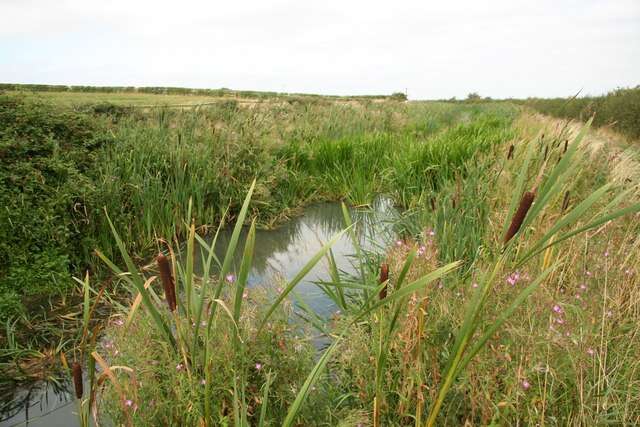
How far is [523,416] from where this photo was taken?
5.72 ft

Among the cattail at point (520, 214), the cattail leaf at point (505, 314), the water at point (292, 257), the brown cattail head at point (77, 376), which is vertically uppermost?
the cattail at point (520, 214)

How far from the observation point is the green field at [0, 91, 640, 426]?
1485 millimetres

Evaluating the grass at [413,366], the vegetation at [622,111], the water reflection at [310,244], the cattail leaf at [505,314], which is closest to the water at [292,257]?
the water reflection at [310,244]

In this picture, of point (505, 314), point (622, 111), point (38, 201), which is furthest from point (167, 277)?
point (622, 111)

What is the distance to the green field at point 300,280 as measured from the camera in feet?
4.87

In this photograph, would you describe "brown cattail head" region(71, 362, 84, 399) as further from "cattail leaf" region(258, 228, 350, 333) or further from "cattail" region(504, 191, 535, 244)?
"cattail" region(504, 191, 535, 244)

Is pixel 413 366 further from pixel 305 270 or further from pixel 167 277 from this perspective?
pixel 167 277

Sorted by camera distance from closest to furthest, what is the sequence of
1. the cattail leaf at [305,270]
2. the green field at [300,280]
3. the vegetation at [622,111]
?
the cattail leaf at [305,270] → the green field at [300,280] → the vegetation at [622,111]

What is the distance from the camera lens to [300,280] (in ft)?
6.42

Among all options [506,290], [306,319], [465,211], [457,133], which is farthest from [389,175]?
[506,290]

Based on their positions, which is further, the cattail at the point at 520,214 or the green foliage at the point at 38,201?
the green foliage at the point at 38,201

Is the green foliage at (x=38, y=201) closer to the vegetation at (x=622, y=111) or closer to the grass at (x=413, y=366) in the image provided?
the grass at (x=413, y=366)

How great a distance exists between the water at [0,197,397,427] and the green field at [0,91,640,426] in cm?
18

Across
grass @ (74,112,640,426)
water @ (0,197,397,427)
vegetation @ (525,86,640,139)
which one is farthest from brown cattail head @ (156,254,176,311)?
vegetation @ (525,86,640,139)
